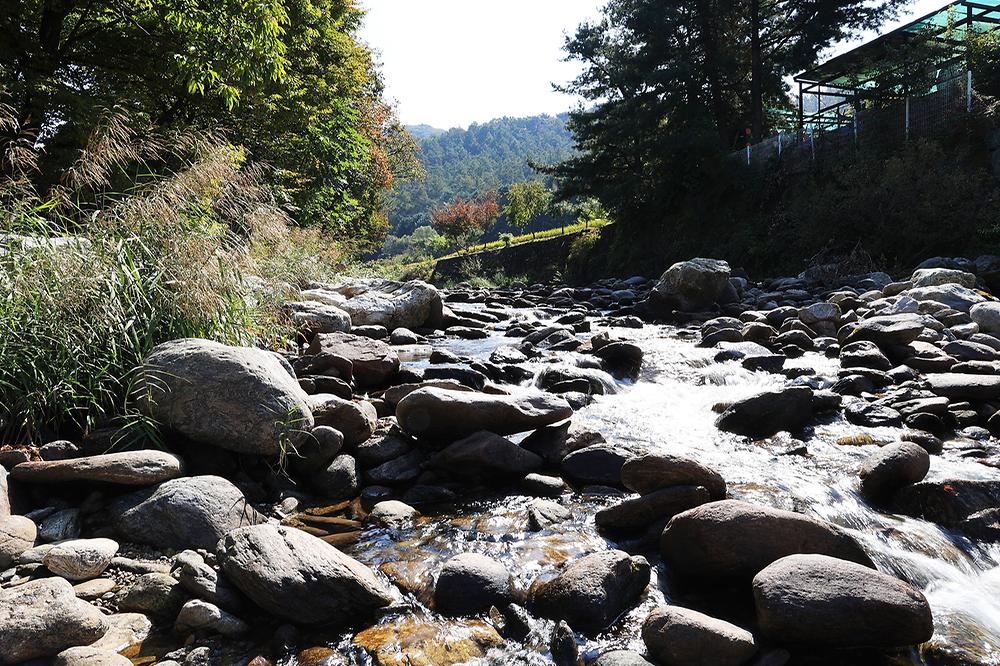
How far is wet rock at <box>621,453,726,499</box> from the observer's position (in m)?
3.40

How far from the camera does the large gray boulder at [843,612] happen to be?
2.23 meters

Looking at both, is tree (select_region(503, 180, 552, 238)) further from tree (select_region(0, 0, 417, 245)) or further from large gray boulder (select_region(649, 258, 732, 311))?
large gray boulder (select_region(649, 258, 732, 311))

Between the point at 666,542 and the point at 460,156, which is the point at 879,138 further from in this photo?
the point at 460,156

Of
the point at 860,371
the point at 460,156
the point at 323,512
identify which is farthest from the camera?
the point at 460,156

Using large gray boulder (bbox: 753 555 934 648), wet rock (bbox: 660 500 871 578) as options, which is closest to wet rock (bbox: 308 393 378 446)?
wet rock (bbox: 660 500 871 578)

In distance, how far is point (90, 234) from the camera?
4.31 metres

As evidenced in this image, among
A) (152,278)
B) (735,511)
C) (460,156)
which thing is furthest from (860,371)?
(460,156)

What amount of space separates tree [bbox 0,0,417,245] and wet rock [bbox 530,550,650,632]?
5.32 m

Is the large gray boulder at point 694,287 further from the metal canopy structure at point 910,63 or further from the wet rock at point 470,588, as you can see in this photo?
the wet rock at point 470,588

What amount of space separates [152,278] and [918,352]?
7.17 m

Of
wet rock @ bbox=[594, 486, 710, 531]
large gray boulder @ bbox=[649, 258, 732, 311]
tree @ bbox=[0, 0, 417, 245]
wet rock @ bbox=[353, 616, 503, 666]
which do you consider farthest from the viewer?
large gray boulder @ bbox=[649, 258, 732, 311]

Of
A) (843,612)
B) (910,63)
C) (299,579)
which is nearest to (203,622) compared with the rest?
(299,579)

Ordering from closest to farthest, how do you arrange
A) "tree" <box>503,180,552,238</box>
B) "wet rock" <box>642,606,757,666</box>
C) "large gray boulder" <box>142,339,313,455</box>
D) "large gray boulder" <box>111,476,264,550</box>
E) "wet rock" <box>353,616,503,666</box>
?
"wet rock" <box>642,606,757,666</box>
"wet rock" <box>353,616,503,666</box>
"large gray boulder" <box>111,476,264,550</box>
"large gray boulder" <box>142,339,313,455</box>
"tree" <box>503,180,552,238</box>

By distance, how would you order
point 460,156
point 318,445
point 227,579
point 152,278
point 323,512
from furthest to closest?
point 460,156 → point 152,278 → point 318,445 → point 323,512 → point 227,579
